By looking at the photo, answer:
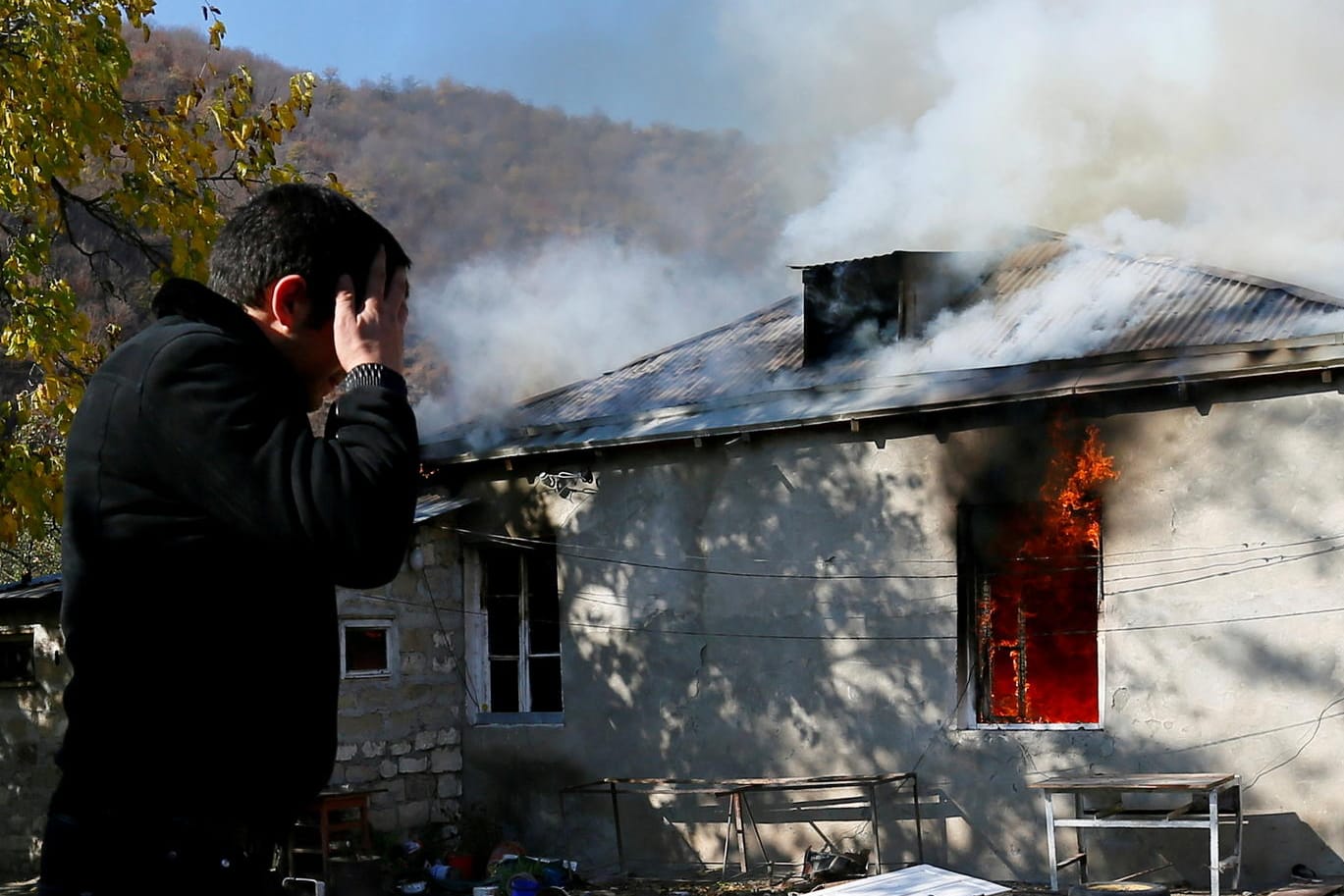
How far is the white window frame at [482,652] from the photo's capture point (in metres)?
14.8

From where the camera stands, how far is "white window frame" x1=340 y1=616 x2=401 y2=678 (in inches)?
548

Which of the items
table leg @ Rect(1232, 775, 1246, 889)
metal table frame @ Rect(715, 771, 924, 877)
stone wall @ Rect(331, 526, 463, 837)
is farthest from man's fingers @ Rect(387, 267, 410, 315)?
stone wall @ Rect(331, 526, 463, 837)

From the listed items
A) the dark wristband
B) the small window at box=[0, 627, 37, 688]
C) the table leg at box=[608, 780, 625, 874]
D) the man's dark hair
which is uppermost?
the man's dark hair

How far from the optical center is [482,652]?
591 inches

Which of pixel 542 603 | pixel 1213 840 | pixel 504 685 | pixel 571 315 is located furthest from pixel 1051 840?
pixel 571 315

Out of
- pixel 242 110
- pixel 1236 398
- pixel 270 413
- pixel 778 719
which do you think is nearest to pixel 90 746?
pixel 270 413

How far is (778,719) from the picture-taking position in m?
13.0

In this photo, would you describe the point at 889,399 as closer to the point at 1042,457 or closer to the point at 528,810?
the point at 1042,457

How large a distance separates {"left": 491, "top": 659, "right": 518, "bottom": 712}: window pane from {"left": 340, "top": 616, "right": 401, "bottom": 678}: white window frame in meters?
1.17

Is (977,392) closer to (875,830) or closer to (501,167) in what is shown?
(875,830)

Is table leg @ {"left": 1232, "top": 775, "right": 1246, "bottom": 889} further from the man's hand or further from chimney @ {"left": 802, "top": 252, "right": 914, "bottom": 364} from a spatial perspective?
the man's hand

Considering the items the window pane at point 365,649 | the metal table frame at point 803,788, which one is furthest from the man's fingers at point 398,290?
the window pane at point 365,649

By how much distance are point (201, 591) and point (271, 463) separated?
200 mm

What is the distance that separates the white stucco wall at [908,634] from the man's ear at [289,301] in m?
10.0
